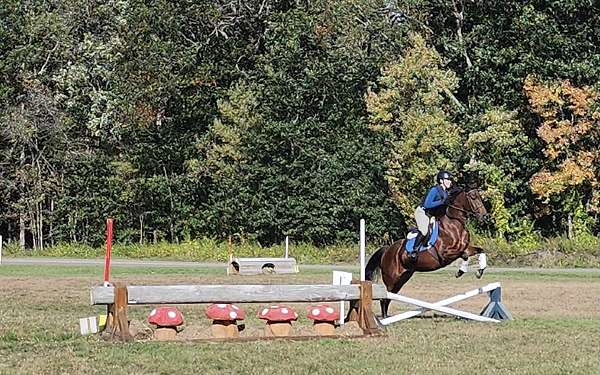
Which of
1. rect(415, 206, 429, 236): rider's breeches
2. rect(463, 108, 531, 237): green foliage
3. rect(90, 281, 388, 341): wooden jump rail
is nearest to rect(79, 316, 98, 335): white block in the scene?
rect(90, 281, 388, 341): wooden jump rail

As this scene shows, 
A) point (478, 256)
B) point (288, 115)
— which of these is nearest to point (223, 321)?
point (478, 256)

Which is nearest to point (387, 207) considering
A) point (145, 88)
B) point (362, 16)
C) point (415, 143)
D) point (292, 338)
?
point (415, 143)

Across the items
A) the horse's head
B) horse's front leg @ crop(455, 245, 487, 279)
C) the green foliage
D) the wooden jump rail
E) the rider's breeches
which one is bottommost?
the wooden jump rail

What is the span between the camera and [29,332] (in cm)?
1404

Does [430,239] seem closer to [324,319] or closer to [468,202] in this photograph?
[468,202]

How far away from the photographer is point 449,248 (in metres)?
17.1

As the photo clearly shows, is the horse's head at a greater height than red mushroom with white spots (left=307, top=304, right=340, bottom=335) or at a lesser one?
greater

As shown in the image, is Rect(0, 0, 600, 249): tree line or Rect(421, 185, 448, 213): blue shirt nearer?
Rect(421, 185, 448, 213): blue shirt

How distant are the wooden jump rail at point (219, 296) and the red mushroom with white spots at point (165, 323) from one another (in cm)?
18

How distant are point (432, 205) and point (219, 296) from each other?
17.0 feet

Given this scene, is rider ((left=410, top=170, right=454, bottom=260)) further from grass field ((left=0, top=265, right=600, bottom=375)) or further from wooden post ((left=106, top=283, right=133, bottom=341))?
wooden post ((left=106, top=283, right=133, bottom=341))

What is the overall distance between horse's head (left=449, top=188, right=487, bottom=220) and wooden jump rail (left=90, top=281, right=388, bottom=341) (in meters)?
3.41

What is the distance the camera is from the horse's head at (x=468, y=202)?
56.1 feet

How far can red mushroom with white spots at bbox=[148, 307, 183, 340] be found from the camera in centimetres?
1325
